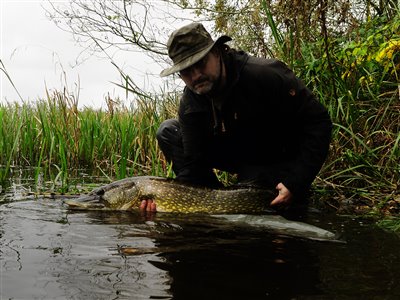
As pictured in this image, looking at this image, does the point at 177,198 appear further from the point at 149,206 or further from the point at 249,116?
the point at 249,116

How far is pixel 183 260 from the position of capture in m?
2.08

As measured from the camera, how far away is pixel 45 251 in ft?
7.05

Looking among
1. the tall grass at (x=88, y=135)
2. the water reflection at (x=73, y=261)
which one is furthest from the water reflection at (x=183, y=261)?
the tall grass at (x=88, y=135)

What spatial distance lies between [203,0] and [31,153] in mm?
4552

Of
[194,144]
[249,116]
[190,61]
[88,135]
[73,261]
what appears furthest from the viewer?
[88,135]

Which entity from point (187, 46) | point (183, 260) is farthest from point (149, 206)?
point (183, 260)

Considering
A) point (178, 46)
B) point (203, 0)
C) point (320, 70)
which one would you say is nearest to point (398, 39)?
point (320, 70)

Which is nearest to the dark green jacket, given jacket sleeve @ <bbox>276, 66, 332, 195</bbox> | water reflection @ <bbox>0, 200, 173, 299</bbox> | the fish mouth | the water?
jacket sleeve @ <bbox>276, 66, 332, 195</bbox>

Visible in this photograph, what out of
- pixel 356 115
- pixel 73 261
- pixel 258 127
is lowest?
pixel 73 261

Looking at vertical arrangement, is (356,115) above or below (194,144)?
above

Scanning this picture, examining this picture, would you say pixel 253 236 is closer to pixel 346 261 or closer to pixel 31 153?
pixel 346 261

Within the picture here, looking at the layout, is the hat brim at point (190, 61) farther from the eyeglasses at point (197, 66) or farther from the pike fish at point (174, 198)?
the pike fish at point (174, 198)

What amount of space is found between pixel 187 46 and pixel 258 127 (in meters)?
0.80

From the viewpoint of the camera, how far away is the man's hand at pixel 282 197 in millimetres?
3230
